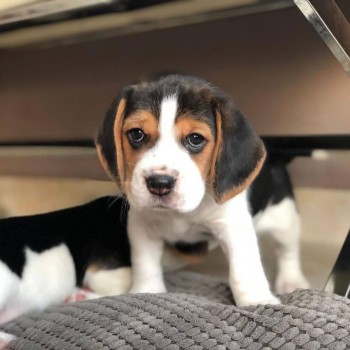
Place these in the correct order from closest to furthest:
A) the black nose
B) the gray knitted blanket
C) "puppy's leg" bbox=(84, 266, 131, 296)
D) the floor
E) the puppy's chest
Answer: the gray knitted blanket
the black nose
the puppy's chest
"puppy's leg" bbox=(84, 266, 131, 296)
the floor

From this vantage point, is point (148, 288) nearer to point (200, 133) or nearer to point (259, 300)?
point (259, 300)

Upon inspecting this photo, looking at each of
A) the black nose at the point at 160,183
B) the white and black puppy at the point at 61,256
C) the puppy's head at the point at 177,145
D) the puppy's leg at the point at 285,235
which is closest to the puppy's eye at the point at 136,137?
the puppy's head at the point at 177,145

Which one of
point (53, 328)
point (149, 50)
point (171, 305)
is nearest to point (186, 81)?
point (171, 305)

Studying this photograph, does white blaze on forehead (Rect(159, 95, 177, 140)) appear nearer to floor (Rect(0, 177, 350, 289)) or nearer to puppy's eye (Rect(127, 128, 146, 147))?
puppy's eye (Rect(127, 128, 146, 147))

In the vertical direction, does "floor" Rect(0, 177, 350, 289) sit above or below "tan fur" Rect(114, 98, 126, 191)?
below

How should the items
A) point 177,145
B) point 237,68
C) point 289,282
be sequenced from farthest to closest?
1. point 237,68
2. point 289,282
3. point 177,145

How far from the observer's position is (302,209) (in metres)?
1.78

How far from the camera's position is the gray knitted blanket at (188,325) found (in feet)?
3.25

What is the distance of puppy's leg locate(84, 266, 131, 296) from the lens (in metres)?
1.48

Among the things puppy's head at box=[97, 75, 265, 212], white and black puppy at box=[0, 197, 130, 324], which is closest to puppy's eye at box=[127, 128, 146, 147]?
puppy's head at box=[97, 75, 265, 212]

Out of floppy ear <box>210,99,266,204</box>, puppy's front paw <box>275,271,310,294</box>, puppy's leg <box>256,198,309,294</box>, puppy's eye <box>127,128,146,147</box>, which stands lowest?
puppy's front paw <box>275,271,310,294</box>

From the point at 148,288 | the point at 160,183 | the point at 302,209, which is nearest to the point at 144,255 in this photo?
the point at 148,288

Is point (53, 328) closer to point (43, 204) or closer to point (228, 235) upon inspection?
point (228, 235)

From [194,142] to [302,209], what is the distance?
71 centimetres
